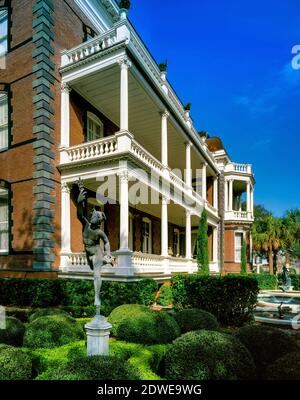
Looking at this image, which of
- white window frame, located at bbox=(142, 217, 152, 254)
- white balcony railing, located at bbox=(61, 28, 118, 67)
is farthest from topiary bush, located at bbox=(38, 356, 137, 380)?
white window frame, located at bbox=(142, 217, 152, 254)

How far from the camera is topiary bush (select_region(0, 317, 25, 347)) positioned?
236 inches

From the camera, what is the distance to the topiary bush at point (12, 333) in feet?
19.7

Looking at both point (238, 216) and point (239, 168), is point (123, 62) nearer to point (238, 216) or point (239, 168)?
point (238, 216)

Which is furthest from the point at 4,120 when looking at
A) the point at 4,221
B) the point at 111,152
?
the point at 111,152

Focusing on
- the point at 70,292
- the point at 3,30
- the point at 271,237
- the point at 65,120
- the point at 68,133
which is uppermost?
the point at 3,30

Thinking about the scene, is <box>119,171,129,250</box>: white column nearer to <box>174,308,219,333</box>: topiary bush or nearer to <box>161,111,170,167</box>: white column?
<box>161,111,170,167</box>: white column

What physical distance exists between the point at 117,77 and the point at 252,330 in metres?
11.4

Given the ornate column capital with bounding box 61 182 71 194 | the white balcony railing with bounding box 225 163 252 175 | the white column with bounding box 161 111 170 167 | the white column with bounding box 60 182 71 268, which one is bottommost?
the white column with bounding box 60 182 71 268

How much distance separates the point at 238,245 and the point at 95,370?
84.9ft

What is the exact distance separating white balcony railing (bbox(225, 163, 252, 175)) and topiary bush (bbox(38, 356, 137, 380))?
1044 inches

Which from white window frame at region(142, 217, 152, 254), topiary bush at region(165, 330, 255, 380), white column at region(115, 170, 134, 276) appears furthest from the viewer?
white window frame at region(142, 217, 152, 254)

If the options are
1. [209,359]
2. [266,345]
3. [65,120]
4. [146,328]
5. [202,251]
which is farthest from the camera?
[202,251]

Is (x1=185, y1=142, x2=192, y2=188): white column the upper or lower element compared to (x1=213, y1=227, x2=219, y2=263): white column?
upper

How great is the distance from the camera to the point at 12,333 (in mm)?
6094
